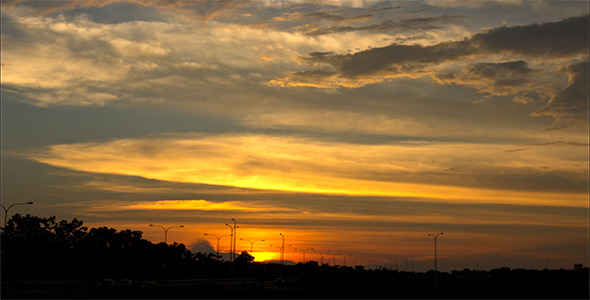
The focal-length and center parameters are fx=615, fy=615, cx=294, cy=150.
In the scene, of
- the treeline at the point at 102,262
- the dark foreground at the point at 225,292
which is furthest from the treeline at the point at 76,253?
the dark foreground at the point at 225,292

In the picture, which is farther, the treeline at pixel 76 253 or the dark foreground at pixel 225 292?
the treeline at pixel 76 253

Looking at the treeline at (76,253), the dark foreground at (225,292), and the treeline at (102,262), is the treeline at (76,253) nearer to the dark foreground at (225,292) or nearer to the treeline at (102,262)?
the treeline at (102,262)

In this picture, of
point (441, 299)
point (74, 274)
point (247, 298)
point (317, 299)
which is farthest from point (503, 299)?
point (74, 274)

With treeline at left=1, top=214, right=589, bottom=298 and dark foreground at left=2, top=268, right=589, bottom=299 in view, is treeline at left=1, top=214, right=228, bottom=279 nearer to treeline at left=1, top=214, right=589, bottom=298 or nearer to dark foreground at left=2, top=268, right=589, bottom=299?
treeline at left=1, top=214, right=589, bottom=298

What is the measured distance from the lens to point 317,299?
256 ft

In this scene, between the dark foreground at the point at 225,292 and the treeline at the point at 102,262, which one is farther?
the treeline at the point at 102,262

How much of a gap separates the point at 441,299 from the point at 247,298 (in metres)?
28.7

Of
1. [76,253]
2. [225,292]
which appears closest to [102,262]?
[76,253]

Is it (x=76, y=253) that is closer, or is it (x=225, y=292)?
(x=225, y=292)

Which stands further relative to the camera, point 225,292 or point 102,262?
point 102,262

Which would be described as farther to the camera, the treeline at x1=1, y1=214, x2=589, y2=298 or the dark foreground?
the treeline at x1=1, y1=214, x2=589, y2=298

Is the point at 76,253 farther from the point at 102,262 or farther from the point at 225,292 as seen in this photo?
the point at 225,292

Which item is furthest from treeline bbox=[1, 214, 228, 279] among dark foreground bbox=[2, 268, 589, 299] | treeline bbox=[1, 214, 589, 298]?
dark foreground bbox=[2, 268, 589, 299]

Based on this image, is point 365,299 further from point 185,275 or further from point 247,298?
point 185,275
